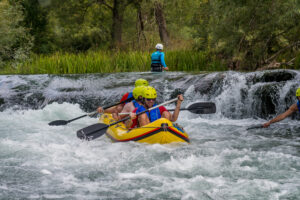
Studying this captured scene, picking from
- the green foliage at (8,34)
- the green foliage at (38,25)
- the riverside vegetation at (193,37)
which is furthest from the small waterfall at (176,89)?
the green foliage at (38,25)

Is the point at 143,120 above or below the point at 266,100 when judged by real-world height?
below

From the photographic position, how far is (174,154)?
17.8ft

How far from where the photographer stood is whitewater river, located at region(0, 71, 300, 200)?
167 inches

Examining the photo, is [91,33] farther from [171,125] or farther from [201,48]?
[171,125]

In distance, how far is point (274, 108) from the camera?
832 cm

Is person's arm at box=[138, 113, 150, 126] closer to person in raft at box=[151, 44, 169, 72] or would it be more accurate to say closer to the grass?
person in raft at box=[151, 44, 169, 72]

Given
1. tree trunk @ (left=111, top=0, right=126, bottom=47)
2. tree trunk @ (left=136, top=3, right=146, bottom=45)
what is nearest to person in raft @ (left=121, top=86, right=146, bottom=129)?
tree trunk @ (left=136, top=3, right=146, bottom=45)

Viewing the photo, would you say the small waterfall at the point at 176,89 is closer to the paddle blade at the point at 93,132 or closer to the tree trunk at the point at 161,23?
the paddle blade at the point at 93,132

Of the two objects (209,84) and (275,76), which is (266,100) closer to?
(275,76)

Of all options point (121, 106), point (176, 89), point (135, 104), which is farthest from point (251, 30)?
point (135, 104)

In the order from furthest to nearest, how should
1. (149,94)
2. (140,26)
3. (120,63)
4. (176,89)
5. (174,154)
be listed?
(140,26)
(120,63)
(176,89)
(149,94)
(174,154)

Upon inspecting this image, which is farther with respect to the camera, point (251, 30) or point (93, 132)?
point (251, 30)

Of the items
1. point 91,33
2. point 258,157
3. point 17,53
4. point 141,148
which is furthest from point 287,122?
point 91,33

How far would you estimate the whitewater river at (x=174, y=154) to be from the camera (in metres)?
4.25
